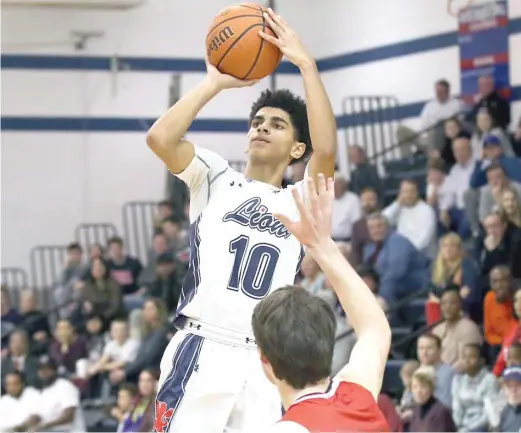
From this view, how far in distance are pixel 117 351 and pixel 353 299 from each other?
9.80 meters

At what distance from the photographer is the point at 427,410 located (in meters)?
8.87

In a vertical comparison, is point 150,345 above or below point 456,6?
below

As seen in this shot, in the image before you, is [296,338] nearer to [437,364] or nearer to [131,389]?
[437,364]

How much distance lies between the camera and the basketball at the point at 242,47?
15.4 feet

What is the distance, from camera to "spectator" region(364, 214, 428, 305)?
11.3m

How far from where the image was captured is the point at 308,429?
9.11ft

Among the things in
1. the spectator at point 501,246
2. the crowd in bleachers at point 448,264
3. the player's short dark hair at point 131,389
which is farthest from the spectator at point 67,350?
the spectator at point 501,246

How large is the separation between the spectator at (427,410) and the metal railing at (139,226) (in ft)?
27.7

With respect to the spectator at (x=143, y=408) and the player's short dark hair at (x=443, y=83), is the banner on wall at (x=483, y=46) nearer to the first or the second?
the player's short dark hair at (x=443, y=83)

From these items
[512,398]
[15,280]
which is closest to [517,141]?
[512,398]

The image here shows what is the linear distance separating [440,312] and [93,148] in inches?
313

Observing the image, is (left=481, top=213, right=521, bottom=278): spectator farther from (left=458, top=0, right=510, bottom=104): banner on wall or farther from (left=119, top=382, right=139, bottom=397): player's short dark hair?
(left=458, top=0, right=510, bottom=104): banner on wall

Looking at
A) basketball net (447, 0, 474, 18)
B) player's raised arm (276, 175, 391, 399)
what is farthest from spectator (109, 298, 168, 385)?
player's raised arm (276, 175, 391, 399)

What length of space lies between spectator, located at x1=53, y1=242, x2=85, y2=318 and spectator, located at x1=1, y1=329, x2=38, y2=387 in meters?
1.52
